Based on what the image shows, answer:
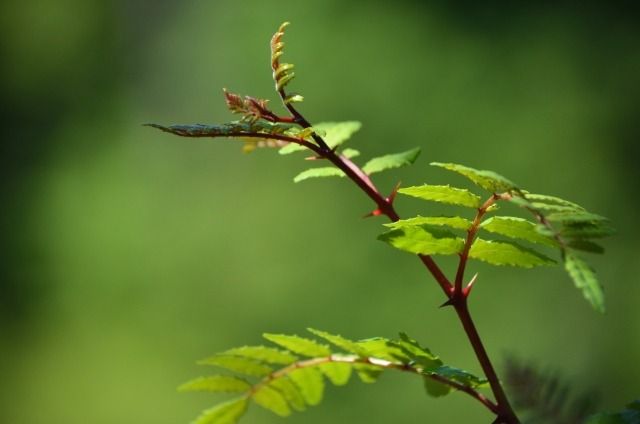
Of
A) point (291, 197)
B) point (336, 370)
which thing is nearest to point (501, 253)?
point (336, 370)

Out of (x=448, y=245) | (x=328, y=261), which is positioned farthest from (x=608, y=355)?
(x=448, y=245)

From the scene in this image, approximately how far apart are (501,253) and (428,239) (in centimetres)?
5

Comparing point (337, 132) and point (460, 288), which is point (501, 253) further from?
point (337, 132)

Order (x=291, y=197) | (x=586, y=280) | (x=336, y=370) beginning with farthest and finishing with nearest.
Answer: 1. (x=291, y=197)
2. (x=336, y=370)
3. (x=586, y=280)

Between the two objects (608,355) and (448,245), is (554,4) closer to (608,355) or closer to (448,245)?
(608,355)

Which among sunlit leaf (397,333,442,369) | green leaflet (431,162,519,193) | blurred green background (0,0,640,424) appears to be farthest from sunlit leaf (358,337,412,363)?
blurred green background (0,0,640,424)

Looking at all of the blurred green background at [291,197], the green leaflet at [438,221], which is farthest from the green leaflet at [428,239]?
the blurred green background at [291,197]

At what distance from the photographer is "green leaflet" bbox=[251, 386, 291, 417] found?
0.46 metres

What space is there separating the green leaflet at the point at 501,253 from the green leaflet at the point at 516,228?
13mm

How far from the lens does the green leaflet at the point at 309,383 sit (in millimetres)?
463

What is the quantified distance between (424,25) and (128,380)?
1955mm

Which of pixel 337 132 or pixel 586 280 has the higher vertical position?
pixel 337 132

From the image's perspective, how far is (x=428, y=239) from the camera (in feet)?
1.63

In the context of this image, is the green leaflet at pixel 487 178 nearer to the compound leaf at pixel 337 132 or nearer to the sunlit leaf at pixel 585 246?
the sunlit leaf at pixel 585 246
